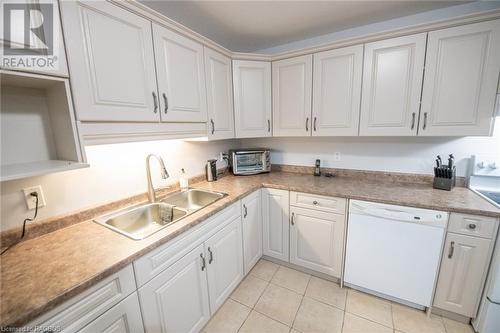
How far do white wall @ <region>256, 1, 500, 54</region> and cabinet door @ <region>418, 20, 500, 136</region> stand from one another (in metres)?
0.15

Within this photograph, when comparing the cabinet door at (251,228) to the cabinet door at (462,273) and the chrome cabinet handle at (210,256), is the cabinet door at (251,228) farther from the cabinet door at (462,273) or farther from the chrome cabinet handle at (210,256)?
the cabinet door at (462,273)

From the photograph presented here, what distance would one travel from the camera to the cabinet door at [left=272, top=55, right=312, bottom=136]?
6.42 feet

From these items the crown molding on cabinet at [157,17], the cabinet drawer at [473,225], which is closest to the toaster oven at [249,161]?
the crown molding on cabinet at [157,17]

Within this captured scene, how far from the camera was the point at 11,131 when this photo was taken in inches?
39.1

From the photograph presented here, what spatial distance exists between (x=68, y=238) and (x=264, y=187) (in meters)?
1.47

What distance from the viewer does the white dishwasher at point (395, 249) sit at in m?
1.43

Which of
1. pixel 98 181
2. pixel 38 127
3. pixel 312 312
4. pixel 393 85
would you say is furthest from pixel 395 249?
pixel 38 127

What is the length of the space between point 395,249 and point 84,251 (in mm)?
1999

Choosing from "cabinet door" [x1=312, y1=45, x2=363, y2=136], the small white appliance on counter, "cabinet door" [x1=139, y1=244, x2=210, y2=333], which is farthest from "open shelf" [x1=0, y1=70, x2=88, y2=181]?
the small white appliance on counter

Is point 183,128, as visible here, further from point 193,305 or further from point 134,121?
point 193,305

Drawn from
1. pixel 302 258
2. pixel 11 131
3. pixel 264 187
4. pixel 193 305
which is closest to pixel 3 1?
pixel 11 131

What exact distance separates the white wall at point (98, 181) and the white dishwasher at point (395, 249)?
1.63 meters

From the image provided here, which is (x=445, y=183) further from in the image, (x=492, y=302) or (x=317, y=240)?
(x=317, y=240)

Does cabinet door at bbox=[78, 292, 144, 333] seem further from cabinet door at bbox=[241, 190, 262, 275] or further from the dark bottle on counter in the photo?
the dark bottle on counter
